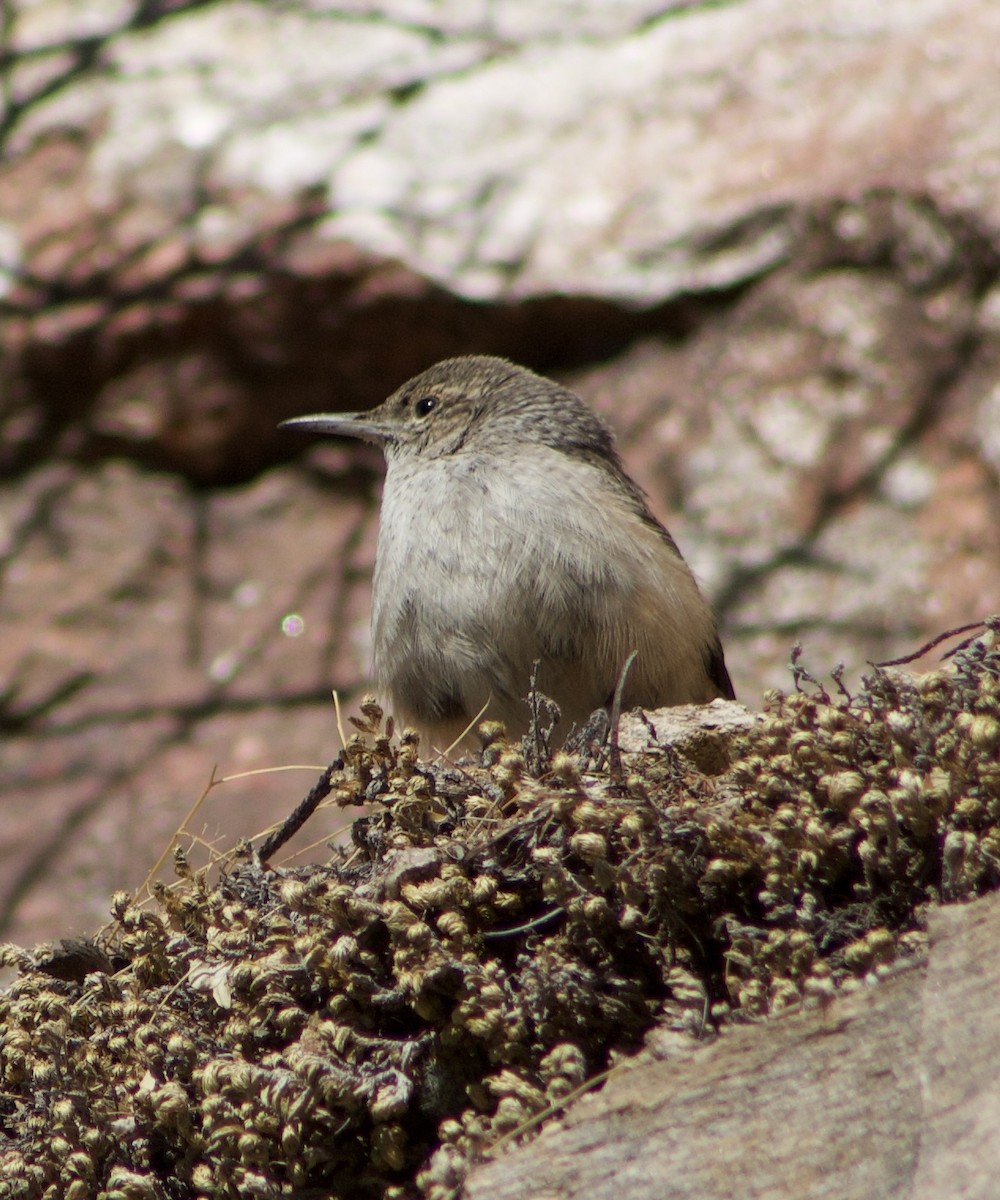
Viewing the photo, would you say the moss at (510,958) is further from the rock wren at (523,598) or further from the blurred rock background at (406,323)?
the blurred rock background at (406,323)

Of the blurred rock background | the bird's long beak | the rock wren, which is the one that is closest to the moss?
the rock wren

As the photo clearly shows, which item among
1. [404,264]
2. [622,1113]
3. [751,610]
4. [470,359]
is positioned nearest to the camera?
[622,1113]

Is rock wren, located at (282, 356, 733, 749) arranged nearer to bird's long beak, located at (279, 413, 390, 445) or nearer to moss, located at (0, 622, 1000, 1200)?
bird's long beak, located at (279, 413, 390, 445)

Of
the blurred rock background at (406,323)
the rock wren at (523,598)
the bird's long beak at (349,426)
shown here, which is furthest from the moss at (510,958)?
the blurred rock background at (406,323)

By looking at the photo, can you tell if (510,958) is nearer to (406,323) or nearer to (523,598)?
(523,598)

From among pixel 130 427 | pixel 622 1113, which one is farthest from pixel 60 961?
pixel 130 427

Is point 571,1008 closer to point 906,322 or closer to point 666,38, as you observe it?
point 906,322

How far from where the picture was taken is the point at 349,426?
239 inches

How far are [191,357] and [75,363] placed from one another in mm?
708

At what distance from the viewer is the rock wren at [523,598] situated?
4.46 meters

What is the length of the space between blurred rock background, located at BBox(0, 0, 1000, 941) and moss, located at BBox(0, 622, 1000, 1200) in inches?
153

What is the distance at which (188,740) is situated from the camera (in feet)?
23.2

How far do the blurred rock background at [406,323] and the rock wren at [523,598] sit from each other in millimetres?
1970

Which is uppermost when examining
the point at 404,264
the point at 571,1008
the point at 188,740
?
the point at 571,1008
